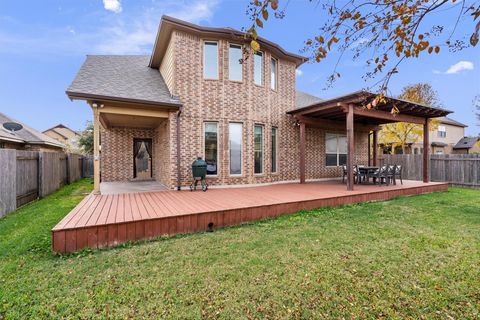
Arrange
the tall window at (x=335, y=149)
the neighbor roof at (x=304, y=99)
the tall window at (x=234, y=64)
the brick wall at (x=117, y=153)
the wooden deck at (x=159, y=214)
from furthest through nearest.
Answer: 1. the neighbor roof at (x=304, y=99)
2. the tall window at (x=335, y=149)
3. the brick wall at (x=117, y=153)
4. the tall window at (x=234, y=64)
5. the wooden deck at (x=159, y=214)

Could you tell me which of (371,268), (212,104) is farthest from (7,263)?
(212,104)

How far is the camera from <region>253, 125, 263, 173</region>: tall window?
29.5 feet

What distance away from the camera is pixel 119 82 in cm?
810

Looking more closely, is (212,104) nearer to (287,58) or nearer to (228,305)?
(287,58)

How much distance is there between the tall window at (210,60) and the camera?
8211 millimetres

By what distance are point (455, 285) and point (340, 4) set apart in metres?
3.59

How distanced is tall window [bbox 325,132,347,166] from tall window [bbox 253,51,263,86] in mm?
4555

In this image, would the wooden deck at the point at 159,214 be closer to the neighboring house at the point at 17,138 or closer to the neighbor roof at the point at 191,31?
the neighbor roof at the point at 191,31

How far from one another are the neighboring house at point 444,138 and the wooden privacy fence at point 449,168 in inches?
485

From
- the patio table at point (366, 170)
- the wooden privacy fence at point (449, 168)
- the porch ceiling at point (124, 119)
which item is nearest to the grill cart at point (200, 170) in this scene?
the porch ceiling at point (124, 119)

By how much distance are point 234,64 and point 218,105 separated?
1668 mm

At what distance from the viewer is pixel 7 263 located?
3.27 meters

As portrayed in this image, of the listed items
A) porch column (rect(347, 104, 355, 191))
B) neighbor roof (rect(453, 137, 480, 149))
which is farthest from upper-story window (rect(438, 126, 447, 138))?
porch column (rect(347, 104, 355, 191))

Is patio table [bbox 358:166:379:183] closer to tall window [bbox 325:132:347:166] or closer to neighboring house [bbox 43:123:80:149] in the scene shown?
tall window [bbox 325:132:347:166]
